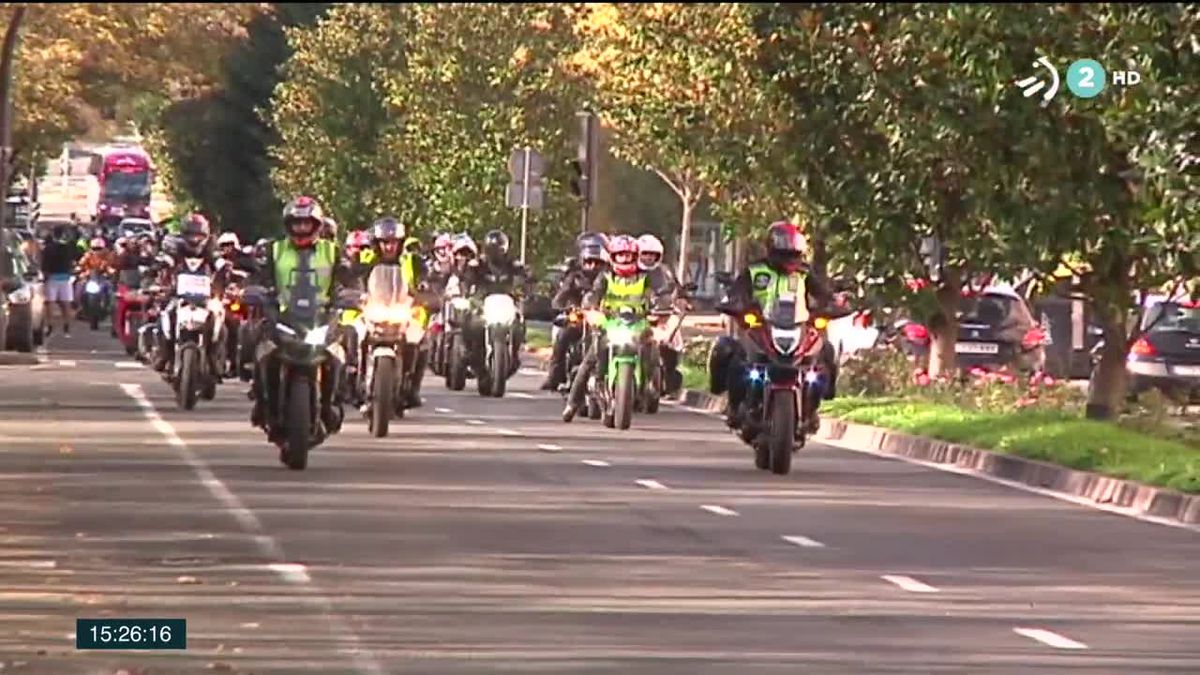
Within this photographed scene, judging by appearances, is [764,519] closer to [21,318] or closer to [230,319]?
[230,319]

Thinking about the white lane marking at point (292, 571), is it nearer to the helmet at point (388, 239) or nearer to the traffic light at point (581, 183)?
the helmet at point (388, 239)

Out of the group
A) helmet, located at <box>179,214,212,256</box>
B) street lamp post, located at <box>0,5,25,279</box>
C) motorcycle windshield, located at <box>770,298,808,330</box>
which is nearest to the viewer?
motorcycle windshield, located at <box>770,298,808,330</box>

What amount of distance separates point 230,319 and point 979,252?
752 centimetres

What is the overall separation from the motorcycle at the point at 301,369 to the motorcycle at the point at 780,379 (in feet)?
10.0

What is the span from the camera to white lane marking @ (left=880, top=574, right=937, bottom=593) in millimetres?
19297

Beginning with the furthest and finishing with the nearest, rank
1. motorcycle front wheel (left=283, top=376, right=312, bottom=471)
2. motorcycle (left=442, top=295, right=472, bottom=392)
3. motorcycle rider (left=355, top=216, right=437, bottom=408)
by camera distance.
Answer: motorcycle (left=442, top=295, right=472, bottom=392) → motorcycle rider (left=355, top=216, right=437, bottom=408) → motorcycle front wheel (left=283, top=376, right=312, bottom=471)

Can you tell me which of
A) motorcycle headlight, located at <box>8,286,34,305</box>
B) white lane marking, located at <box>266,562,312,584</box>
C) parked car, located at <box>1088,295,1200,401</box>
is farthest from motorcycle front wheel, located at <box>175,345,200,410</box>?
white lane marking, located at <box>266,562,312,584</box>

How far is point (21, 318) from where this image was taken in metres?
54.2

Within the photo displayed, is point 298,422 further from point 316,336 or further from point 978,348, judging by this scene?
point 978,348

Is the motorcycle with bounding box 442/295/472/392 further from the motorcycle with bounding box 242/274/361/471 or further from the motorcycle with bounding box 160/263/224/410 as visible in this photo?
the motorcycle with bounding box 242/274/361/471
